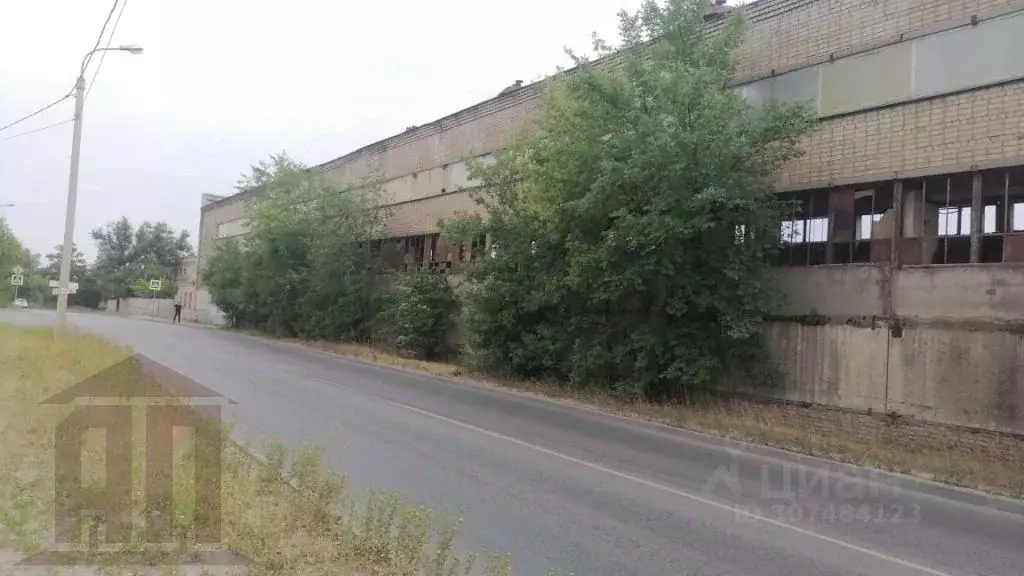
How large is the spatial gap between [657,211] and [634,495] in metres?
7.71

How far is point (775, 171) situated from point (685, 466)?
320 inches

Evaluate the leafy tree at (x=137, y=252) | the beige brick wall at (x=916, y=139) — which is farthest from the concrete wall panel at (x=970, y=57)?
the leafy tree at (x=137, y=252)

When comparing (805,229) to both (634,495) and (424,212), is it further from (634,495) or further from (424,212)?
(424,212)

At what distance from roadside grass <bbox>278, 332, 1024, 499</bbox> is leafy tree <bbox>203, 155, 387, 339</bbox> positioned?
15901 mm

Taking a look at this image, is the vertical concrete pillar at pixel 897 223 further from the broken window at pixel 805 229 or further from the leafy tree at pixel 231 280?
the leafy tree at pixel 231 280

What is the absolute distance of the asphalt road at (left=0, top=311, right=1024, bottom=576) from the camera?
5.82 m

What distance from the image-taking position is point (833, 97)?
1470 centimetres

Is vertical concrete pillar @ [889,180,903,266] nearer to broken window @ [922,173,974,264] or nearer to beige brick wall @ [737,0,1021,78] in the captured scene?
broken window @ [922,173,974,264]

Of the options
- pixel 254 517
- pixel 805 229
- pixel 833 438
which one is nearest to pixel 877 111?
pixel 805 229

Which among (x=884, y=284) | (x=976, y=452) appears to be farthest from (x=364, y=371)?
(x=976, y=452)

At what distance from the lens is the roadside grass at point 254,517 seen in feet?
15.2

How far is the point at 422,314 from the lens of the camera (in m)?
26.0

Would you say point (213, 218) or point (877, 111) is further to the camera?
point (213, 218)

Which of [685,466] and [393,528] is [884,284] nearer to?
[685,466]
